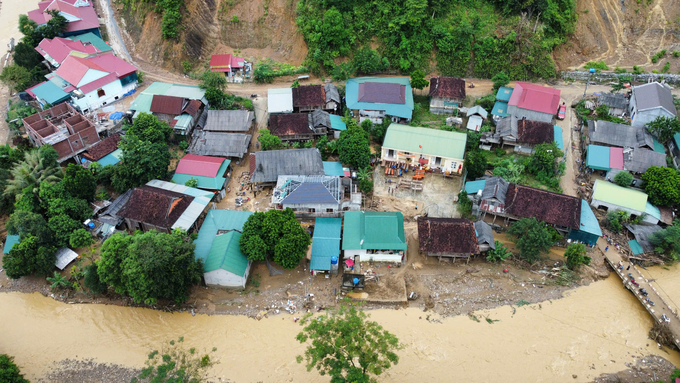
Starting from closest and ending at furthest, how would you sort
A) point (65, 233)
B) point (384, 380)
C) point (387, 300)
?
point (384, 380) < point (387, 300) < point (65, 233)

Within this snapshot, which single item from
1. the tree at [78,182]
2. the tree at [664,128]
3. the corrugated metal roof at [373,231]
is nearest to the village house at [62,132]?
the tree at [78,182]

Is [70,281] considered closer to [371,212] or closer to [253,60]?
[371,212]

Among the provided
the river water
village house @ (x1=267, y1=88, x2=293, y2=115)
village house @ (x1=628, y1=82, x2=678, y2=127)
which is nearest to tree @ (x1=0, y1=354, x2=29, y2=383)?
the river water

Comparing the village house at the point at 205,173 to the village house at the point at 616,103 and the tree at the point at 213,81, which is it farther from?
the village house at the point at 616,103

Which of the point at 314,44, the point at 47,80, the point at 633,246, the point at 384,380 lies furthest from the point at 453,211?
the point at 47,80

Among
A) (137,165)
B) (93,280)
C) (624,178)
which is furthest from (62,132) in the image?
(624,178)

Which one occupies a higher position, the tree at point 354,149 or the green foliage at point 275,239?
the tree at point 354,149
